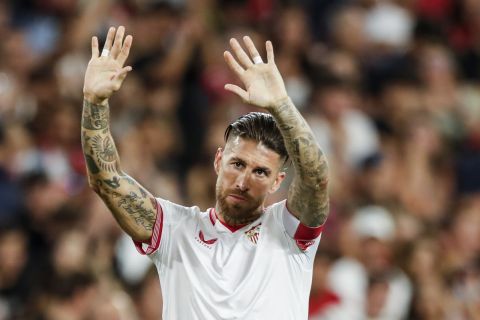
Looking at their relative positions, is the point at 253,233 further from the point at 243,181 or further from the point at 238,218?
the point at 243,181

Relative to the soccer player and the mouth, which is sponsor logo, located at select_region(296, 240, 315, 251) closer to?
the soccer player

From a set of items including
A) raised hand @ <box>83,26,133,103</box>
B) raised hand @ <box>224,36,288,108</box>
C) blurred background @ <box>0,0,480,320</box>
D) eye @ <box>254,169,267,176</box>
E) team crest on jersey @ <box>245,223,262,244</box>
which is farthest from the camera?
blurred background @ <box>0,0,480,320</box>

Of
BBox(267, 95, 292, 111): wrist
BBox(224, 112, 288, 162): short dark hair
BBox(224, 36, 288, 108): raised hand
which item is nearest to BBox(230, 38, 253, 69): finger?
BBox(224, 36, 288, 108): raised hand

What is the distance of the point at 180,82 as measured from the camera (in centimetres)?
1091

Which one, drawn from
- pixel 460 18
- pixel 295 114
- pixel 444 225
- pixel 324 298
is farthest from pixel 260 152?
pixel 460 18

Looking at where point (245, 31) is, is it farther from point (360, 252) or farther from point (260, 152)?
point (260, 152)

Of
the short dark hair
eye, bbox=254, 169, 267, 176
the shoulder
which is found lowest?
the shoulder

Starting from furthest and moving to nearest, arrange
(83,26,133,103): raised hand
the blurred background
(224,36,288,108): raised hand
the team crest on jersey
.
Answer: the blurred background
the team crest on jersey
(83,26,133,103): raised hand
(224,36,288,108): raised hand

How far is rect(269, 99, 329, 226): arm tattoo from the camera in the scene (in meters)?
4.85

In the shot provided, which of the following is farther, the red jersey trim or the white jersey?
the red jersey trim

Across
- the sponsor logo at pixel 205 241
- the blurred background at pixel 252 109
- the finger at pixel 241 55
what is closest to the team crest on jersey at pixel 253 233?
the sponsor logo at pixel 205 241

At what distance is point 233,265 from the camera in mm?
5086

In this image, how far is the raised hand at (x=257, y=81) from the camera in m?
4.80

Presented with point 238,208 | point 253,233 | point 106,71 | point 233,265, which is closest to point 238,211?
point 238,208
